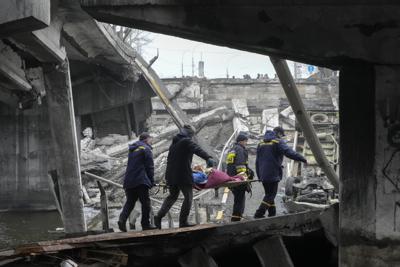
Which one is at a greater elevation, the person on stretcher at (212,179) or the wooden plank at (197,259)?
the person on stretcher at (212,179)

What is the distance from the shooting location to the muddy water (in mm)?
12375

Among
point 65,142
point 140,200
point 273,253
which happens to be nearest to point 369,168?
point 273,253

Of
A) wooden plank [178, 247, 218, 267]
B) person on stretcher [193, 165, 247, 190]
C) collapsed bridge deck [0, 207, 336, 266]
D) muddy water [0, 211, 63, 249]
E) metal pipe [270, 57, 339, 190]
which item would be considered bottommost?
muddy water [0, 211, 63, 249]

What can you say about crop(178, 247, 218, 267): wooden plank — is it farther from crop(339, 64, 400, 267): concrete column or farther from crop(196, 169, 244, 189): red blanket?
crop(339, 64, 400, 267): concrete column

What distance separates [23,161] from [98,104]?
390 cm

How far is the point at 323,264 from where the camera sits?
7.46 m

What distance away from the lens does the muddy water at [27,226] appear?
12.4 metres

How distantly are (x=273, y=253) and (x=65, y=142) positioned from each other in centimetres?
552

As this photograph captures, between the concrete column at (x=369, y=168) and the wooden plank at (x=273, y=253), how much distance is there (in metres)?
1.30

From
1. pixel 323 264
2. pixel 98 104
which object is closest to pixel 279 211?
pixel 323 264

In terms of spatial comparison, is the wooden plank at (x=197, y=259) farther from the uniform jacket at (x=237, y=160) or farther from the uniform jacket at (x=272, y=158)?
the uniform jacket at (x=237, y=160)

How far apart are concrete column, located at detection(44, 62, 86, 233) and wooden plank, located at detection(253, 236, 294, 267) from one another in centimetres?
500

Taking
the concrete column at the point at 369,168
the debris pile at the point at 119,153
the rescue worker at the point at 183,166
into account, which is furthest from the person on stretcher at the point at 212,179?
the concrete column at the point at 369,168

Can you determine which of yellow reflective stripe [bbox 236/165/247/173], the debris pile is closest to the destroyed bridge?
yellow reflective stripe [bbox 236/165/247/173]
